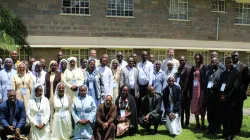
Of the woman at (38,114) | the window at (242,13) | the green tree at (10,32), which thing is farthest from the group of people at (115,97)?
the window at (242,13)

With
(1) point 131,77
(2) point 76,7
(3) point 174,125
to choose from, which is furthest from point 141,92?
(2) point 76,7

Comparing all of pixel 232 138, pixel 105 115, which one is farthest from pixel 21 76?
pixel 232 138

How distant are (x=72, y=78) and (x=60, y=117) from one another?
120cm

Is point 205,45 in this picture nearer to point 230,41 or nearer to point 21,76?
point 230,41

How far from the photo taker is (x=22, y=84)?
27.3ft

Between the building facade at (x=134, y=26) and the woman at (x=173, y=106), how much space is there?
6.54m

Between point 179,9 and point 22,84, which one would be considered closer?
point 22,84

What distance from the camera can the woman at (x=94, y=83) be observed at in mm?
8758

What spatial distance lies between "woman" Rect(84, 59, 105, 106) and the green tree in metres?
4.00

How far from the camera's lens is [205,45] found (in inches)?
675

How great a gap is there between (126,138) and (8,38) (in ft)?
19.8

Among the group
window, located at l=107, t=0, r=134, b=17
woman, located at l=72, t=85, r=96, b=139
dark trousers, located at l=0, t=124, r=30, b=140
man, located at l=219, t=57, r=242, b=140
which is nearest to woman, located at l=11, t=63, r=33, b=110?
dark trousers, located at l=0, t=124, r=30, b=140

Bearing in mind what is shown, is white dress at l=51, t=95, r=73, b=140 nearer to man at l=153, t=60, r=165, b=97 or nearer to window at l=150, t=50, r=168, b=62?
man at l=153, t=60, r=165, b=97

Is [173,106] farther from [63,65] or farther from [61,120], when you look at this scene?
[63,65]
